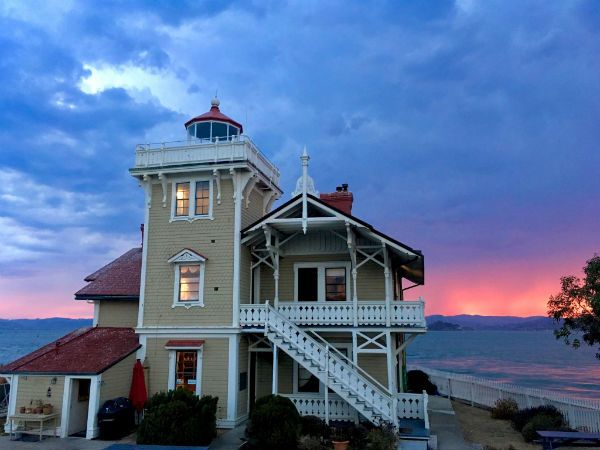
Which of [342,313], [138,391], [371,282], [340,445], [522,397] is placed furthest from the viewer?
[522,397]

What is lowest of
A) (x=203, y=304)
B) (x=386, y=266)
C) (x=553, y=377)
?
(x=553, y=377)

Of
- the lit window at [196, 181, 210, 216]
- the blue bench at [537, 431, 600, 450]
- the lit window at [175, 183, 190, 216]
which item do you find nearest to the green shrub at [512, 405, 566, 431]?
the blue bench at [537, 431, 600, 450]

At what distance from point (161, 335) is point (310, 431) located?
7.08 m

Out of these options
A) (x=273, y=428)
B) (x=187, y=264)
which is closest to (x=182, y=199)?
(x=187, y=264)

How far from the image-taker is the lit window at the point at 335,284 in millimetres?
20656

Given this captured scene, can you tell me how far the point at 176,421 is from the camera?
15.3m

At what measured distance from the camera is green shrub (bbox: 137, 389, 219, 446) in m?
15.2

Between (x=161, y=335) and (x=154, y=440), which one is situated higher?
(x=161, y=335)

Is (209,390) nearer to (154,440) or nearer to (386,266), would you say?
(154,440)

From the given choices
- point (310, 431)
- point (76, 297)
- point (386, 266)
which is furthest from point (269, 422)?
point (76, 297)

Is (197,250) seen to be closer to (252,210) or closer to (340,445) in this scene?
(252,210)

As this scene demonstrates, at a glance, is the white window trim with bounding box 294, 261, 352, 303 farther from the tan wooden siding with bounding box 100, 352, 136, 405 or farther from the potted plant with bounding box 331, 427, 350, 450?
the tan wooden siding with bounding box 100, 352, 136, 405

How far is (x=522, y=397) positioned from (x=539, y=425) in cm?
448

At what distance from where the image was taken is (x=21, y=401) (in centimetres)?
1742
